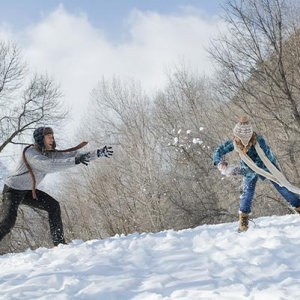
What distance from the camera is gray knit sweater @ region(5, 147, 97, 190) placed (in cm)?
589

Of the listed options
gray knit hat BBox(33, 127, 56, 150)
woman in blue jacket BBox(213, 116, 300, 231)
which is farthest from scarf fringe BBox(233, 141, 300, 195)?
gray knit hat BBox(33, 127, 56, 150)

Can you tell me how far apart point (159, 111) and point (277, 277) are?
22.4m

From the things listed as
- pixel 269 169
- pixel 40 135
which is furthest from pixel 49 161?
pixel 269 169

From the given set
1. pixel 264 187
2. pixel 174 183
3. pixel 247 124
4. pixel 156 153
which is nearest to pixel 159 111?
pixel 156 153

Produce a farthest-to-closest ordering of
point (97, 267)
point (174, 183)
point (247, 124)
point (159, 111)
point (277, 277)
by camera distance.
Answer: point (159, 111)
point (174, 183)
point (247, 124)
point (97, 267)
point (277, 277)

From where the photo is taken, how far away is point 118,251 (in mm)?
4969

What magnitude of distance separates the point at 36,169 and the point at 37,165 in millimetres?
97

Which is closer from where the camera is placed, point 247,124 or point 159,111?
point 247,124

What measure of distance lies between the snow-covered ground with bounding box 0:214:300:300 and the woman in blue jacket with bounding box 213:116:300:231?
623 mm

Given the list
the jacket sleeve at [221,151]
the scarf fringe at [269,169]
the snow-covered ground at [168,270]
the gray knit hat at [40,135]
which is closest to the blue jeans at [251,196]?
the scarf fringe at [269,169]

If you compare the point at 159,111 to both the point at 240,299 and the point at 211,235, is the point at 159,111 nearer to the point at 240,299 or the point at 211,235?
the point at 211,235

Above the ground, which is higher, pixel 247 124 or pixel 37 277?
pixel 247 124

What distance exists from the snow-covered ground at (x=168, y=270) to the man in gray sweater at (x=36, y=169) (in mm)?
879

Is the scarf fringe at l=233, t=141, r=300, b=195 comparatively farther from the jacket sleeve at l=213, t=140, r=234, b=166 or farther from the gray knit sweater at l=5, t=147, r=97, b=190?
the gray knit sweater at l=5, t=147, r=97, b=190
